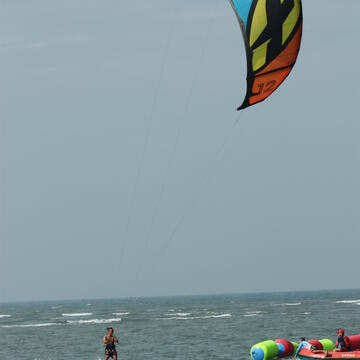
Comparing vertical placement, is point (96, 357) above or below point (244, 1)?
below

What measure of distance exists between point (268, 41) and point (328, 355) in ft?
36.6

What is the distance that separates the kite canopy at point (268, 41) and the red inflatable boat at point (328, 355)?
10025mm

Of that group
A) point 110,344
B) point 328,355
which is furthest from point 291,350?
point 110,344

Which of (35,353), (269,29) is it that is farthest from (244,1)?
(35,353)

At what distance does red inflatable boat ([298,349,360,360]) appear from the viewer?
24.4 m

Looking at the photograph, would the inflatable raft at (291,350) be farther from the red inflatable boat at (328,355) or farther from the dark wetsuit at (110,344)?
the dark wetsuit at (110,344)

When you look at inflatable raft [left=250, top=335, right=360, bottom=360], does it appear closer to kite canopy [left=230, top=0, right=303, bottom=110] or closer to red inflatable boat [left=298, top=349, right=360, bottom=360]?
red inflatable boat [left=298, top=349, right=360, bottom=360]

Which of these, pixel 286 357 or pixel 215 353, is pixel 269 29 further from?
pixel 215 353

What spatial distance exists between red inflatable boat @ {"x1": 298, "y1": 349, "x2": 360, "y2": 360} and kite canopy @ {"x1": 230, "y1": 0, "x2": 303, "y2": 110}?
10.0 metres

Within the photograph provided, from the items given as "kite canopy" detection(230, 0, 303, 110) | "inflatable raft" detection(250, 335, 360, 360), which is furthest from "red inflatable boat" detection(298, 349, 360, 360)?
"kite canopy" detection(230, 0, 303, 110)

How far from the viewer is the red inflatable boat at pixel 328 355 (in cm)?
2439

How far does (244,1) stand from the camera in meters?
17.0

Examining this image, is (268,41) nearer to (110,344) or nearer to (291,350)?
(110,344)

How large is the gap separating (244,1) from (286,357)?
1395cm
